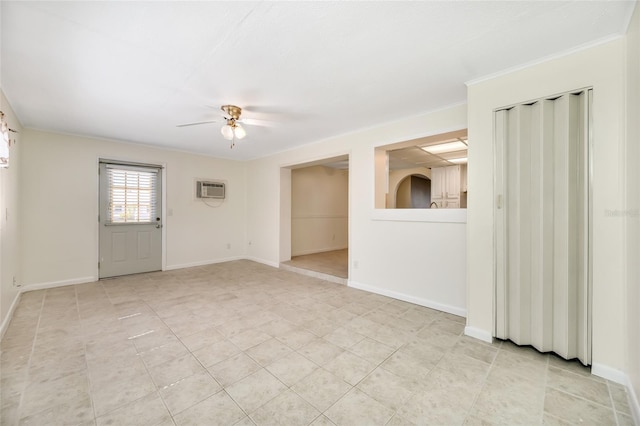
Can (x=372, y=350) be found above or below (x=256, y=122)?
below

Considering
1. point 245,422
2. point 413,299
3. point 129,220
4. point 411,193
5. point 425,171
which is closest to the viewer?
point 245,422

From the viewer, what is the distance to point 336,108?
3.13m

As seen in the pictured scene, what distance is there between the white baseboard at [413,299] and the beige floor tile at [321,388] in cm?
184

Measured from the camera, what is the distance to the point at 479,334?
7.95ft

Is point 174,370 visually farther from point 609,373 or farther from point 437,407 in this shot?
point 609,373

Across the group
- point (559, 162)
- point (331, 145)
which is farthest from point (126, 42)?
point (559, 162)

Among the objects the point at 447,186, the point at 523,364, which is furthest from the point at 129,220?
the point at 447,186

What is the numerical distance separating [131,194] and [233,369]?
4372 millimetres

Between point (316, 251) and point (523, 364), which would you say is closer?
point (523, 364)

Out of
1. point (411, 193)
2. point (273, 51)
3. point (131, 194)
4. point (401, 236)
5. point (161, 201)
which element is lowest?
point (401, 236)

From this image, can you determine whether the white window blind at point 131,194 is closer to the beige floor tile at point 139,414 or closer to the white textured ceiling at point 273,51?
the white textured ceiling at point 273,51

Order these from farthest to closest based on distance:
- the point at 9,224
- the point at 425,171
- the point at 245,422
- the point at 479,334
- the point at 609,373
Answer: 1. the point at 425,171
2. the point at 9,224
3. the point at 479,334
4. the point at 609,373
5. the point at 245,422

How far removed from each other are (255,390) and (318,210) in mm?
5597

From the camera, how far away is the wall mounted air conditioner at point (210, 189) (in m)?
5.67
